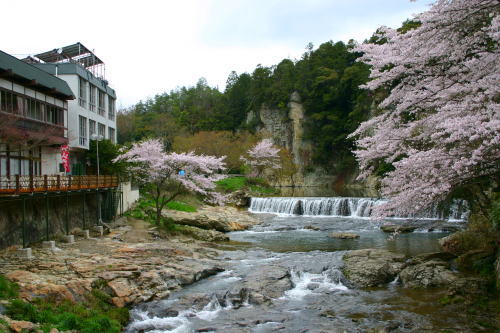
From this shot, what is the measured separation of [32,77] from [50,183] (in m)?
6.55

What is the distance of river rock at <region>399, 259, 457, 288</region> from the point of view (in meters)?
13.2

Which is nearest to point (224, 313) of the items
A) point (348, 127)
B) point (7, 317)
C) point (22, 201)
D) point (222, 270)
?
point (222, 270)

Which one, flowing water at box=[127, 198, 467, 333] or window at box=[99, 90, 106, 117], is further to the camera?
window at box=[99, 90, 106, 117]

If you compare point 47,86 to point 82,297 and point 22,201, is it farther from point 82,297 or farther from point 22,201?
point 82,297

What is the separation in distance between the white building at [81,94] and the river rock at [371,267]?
1866cm

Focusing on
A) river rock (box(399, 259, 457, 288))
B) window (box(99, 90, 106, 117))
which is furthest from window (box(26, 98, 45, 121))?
river rock (box(399, 259, 457, 288))

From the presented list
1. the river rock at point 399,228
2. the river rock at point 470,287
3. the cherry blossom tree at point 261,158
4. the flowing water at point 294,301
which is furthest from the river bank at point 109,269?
the cherry blossom tree at point 261,158

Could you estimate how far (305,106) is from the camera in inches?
2744

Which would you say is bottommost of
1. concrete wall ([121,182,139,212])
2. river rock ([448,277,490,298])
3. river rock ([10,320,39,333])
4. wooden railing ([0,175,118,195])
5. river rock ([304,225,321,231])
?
river rock ([304,225,321,231])

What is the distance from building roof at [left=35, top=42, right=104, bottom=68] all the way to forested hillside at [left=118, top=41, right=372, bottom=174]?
2432 centimetres

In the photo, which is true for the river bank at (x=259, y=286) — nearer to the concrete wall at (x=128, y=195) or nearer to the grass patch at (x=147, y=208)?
the grass patch at (x=147, y=208)

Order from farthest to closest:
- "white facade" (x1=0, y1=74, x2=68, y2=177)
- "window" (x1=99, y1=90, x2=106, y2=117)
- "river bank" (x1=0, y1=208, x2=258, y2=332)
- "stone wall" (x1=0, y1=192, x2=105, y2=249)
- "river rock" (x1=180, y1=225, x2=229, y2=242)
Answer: "window" (x1=99, y1=90, x2=106, y2=117), "river rock" (x1=180, y1=225, x2=229, y2=242), "white facade" (x1=0, y1=74, x2=68, y2=177), "stone wall" (x1=0, y1=192, x2=105, y2=249), "river bank" (x1=0, y1=208, x2=258, y2=332)

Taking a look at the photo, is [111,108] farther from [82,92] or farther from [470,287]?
[470,287]

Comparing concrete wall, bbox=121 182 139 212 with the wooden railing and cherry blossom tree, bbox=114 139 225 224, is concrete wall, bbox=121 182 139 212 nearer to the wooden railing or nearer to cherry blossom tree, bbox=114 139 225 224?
cherry blossom tree, bbox=114 139 225 224
